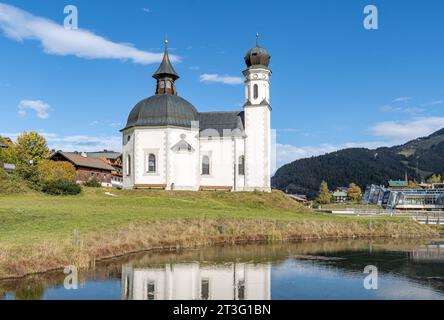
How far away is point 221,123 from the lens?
6003 cm

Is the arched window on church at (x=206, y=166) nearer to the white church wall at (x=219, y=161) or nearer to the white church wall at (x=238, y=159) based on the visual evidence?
the white church wall at (x=219, y=161)

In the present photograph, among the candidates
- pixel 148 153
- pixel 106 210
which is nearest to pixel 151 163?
pixel 148 153

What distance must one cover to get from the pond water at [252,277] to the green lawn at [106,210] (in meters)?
4.33

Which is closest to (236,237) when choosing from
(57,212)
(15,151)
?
(57,212)

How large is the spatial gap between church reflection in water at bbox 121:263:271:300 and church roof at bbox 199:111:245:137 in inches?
1392

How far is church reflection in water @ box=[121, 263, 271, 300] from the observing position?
1814cm

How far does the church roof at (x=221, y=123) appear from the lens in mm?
59219

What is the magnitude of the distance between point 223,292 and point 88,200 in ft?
92.7

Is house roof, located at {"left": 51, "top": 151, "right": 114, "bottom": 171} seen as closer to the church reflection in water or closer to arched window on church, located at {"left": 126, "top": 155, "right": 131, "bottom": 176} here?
arched window on church, located at {"left": 126, "top": 155, "right": 131, "bottom": 176}

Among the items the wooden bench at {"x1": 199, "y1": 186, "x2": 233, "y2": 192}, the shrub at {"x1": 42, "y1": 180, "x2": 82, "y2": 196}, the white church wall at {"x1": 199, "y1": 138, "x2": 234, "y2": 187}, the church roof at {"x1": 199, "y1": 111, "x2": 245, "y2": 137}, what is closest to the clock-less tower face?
the church roof at {"x1": 199, "y1": 111, "x2": 245, "y2": 137}

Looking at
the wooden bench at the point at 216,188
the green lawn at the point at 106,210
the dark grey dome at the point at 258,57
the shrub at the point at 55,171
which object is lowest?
the green lawn at the point at 106,210

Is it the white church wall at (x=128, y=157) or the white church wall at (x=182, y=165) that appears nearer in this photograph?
the white church wall at (x=182, y=165)

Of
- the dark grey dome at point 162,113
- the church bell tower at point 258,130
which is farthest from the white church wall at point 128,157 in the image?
the church bell tower at point 258,130

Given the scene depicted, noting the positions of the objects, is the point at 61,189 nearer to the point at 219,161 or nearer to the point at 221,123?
the point at 219,161
